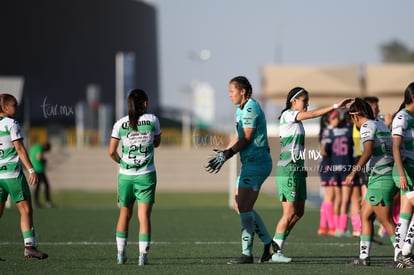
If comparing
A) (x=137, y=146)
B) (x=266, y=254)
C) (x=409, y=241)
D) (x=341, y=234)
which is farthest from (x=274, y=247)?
(x=341, y=234)

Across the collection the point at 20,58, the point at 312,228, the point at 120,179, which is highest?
the point at 20,58

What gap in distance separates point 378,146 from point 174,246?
4207mm

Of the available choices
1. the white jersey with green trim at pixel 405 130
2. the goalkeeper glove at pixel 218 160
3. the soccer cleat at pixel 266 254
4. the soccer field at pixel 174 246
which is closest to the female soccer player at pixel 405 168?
the white jersey with green trim at pixel 405 130

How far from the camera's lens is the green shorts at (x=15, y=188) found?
499 inches

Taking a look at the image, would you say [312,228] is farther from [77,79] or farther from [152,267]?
[77,79]

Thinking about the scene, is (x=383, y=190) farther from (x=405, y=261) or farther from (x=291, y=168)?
(x=291, y=168)

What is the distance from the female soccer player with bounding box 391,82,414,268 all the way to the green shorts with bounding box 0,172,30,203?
459 cm

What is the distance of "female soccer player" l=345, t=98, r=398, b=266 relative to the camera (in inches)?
473

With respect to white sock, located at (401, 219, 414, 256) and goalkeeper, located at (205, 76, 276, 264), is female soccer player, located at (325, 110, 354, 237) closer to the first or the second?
goalkeeper, located at (205, 76, 276, 264)

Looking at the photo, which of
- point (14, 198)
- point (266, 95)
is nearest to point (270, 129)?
point (266, 95)

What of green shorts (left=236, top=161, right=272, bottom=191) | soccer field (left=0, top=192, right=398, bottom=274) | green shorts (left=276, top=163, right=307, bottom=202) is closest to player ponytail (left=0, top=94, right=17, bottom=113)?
soccer field (left=0, top=192, right=398, bottom=274)

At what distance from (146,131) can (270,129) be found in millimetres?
31089

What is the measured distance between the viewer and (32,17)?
229ft

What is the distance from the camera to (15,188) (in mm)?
12695
